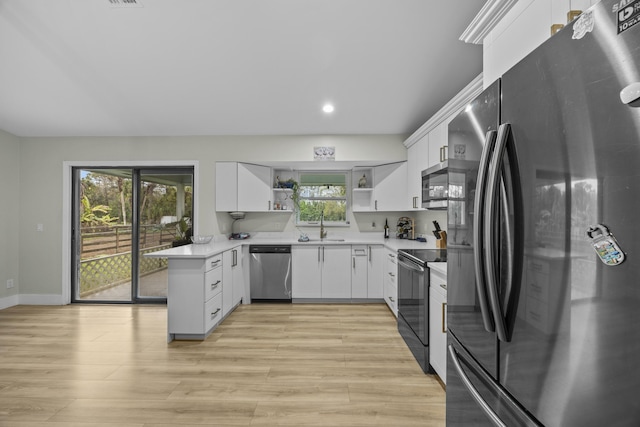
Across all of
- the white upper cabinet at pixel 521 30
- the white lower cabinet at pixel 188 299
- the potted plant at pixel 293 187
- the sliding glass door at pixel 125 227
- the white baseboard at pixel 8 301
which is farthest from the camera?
the potted plant at pixel 293 187

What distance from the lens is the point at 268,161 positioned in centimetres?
449

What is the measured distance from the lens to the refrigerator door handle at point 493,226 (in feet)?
2.84

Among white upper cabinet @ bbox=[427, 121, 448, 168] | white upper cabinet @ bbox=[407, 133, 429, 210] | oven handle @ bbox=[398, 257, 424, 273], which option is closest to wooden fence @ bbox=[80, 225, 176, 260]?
oven handle @ bbox=[398, 257, 424, 273]

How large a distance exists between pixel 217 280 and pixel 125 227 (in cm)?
209

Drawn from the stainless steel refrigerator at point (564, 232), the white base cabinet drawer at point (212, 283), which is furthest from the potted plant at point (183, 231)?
the stainless steel refrigerator at point (564, 232)

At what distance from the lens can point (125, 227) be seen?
4.53 meters

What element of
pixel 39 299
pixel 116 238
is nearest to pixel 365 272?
pixel 116 238

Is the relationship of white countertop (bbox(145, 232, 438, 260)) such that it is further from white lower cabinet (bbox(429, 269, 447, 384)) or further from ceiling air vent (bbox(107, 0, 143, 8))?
ceiling air vent (bbox(107, 0, 143, 8))

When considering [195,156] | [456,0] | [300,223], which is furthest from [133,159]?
[456,0]

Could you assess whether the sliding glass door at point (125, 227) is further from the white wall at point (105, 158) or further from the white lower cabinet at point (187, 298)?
the white lower cabinet at point (187, 298)

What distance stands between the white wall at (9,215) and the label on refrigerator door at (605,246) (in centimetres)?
607

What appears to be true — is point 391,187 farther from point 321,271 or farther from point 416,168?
point 321,271

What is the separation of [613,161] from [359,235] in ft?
14.3

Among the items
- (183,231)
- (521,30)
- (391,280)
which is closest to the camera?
(521,30)
